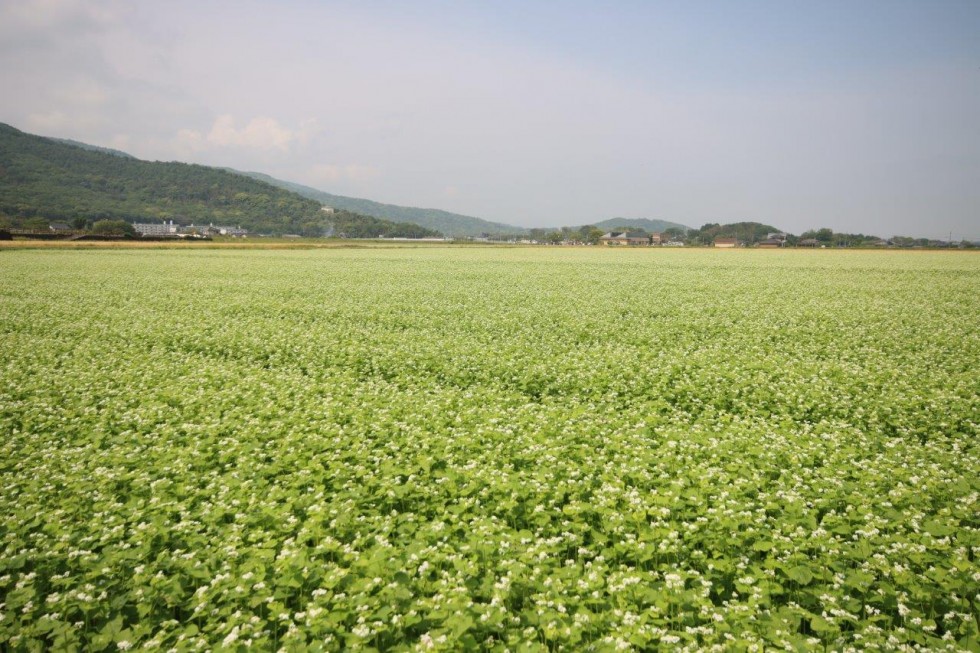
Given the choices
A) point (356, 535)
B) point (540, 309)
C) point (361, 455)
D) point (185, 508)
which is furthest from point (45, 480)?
Result: point (540, 309)

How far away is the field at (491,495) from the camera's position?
4855 millimetres

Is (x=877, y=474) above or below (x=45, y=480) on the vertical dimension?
above

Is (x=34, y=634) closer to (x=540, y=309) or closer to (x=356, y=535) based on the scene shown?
(x=356, y=535)

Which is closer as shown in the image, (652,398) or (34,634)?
(34,634)

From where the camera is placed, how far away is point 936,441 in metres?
9.20

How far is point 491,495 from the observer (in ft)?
24.0

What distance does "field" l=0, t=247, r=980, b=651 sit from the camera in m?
4.86

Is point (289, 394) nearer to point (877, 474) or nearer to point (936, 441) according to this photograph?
point (877, 474)

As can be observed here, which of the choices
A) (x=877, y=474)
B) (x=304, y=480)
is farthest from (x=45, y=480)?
(x=877, y=474)

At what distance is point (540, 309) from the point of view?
80.7ft

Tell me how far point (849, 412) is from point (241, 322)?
21.3 meters

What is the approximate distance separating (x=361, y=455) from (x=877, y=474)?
26.4 feet

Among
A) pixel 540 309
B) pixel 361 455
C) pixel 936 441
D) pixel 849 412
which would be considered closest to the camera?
pixel 361 455

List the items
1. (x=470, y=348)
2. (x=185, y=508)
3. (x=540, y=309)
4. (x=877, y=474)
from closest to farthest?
1. (x=185, y=508)
2. (x=877, y=474)
3. (x=470, y=348)
4. (x=540, y=309)
